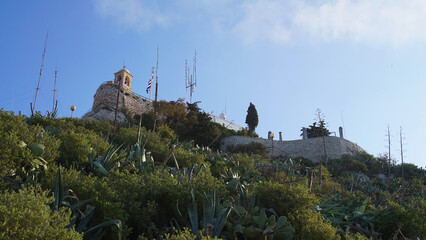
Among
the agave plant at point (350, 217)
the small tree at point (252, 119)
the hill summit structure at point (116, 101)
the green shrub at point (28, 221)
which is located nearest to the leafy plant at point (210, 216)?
the green shrub at point (28, 221)

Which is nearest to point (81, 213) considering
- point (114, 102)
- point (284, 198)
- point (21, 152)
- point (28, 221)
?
point (28, 221)

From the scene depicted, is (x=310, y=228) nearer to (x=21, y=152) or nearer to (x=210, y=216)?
(x=210, y=216)

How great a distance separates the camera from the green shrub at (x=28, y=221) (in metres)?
2.09

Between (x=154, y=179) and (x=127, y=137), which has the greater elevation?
(x=127, y=137)

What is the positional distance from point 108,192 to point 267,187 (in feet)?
6.37

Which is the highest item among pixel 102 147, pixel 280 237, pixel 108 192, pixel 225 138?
pixel 225 138

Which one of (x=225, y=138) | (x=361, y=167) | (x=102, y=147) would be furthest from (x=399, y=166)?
(x=102, y=147)

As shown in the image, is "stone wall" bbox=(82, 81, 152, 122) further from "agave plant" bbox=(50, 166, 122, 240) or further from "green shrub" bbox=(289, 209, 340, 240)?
"green shrub" bbox=(289, 209, 340, 240)

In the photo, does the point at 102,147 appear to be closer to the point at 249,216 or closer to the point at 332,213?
the point at 249,216

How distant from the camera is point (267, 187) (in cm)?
405

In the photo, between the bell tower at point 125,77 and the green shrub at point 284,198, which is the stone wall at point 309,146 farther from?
the green shrub at point 284,198

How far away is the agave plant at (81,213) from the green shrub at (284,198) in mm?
1918

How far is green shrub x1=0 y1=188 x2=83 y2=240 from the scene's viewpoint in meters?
2.09

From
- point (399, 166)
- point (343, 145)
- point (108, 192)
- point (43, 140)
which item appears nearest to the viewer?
point (108, 192)
